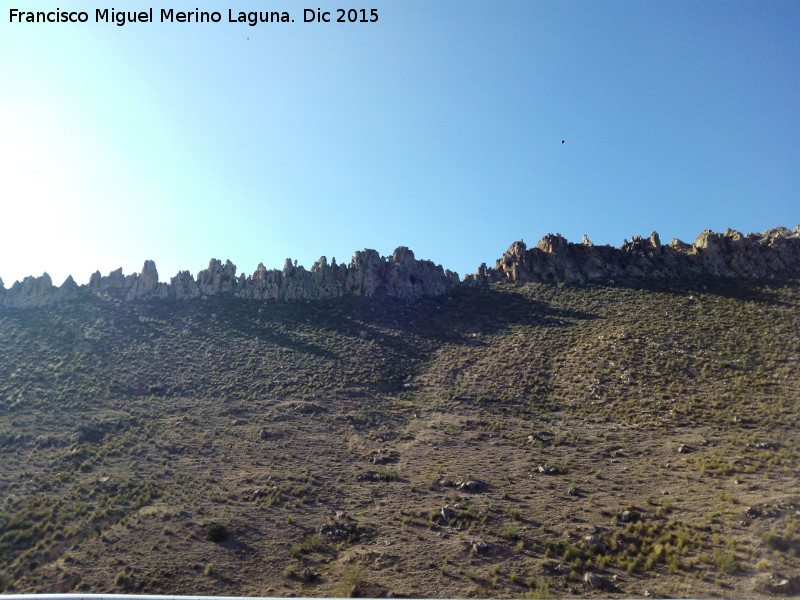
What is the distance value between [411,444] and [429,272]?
29.1m

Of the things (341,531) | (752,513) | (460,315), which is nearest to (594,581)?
(752,513)

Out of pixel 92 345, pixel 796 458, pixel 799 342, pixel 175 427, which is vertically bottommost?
pixel 796 458

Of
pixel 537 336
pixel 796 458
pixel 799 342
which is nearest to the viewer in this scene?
pixel 796 458

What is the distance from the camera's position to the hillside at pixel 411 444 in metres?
17.1

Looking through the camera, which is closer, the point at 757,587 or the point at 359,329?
the point at 757,587

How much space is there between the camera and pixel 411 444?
92.9 feet

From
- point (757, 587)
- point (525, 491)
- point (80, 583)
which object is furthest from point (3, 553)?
point (757, 587)

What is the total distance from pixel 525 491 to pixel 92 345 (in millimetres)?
34784

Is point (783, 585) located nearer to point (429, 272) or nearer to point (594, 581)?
point (594, 581)

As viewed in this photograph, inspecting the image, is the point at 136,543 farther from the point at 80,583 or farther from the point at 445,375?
the point at 445,375

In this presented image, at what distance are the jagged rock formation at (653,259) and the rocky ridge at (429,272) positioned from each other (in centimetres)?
8

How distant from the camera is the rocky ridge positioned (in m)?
50.2

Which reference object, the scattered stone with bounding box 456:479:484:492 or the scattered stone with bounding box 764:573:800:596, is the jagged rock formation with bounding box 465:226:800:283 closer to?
the scattered stone with bounding box 456:479:484:492

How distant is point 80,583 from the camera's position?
1697 cm
